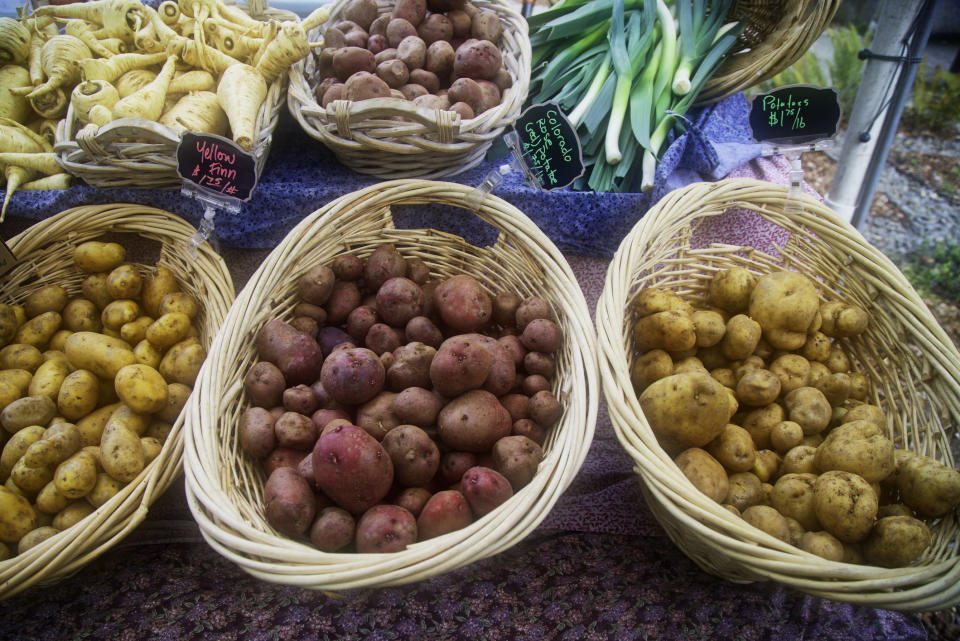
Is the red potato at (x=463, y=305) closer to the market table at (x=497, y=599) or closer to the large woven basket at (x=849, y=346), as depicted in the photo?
the large woven basket at (x=849, y=346)

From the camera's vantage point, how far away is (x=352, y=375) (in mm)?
1105

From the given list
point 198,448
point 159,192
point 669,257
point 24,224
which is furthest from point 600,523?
point 24,224

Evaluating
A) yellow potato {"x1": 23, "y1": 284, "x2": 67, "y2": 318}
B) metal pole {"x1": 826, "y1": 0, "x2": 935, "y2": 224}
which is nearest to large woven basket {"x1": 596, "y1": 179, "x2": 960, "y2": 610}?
metal pole {"x1": 826, "y1": 0, "x2": 935, "y2": 224}

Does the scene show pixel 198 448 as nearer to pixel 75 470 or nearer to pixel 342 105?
pixel 75 470

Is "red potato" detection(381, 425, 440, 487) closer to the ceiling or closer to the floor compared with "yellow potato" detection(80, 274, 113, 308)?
closer to the ceiling

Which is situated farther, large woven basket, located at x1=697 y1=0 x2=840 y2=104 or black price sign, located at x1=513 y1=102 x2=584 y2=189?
large woven basket, located at x1=697 y1=0 x2=840 y2=104

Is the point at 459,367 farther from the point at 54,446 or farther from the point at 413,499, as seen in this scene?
the point at 54,446

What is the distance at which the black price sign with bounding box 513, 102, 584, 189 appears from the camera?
47.4 inches

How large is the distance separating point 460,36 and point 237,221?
3.12 feet

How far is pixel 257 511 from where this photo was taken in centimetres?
106

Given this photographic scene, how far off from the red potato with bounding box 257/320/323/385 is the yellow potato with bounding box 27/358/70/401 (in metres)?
0.51

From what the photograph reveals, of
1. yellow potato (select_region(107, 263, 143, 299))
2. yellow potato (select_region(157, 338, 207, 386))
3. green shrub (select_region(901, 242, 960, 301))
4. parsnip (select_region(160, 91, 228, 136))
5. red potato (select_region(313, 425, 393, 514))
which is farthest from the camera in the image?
green shrub (select_region(901, 242, 960, 301))

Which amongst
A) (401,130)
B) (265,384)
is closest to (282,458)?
(265,384)

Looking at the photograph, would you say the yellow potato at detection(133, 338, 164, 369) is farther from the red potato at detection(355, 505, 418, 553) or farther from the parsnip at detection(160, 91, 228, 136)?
the red potato at detection(355, 505, 418, 553)
